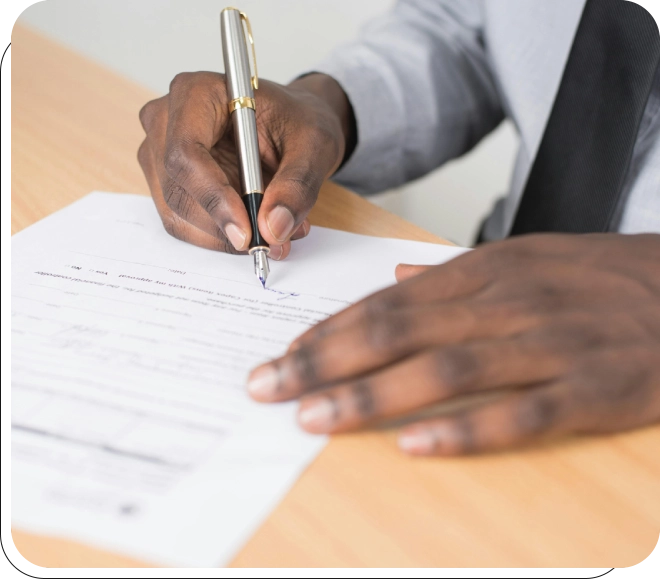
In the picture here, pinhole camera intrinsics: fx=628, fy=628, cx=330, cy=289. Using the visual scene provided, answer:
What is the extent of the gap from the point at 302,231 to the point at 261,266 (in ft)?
0.29

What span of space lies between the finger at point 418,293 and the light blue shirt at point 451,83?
1.24 feet

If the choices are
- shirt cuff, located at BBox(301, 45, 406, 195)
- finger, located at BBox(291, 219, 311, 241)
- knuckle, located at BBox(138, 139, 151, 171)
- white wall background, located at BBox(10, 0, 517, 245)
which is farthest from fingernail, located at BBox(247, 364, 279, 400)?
white wall background, located at BBox(10, 0, 517, 245)

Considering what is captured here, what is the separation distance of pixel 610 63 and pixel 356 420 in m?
0.50

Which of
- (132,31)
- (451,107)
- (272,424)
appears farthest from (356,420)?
(132,31)

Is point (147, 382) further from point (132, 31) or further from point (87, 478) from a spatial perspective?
point (132, 31)

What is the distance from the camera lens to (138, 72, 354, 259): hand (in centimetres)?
50

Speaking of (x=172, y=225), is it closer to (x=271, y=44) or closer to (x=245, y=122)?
(x=245, y=122)

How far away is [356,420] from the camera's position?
33cm

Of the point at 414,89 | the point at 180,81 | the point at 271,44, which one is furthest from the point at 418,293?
the point at 271,44

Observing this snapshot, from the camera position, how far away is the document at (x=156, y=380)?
0.29 metres

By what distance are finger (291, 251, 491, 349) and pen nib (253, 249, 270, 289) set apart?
12 centimetres

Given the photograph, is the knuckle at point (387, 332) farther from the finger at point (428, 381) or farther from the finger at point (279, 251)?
the finger at point (279, 251)

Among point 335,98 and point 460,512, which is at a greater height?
point 335,98

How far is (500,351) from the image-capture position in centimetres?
33
